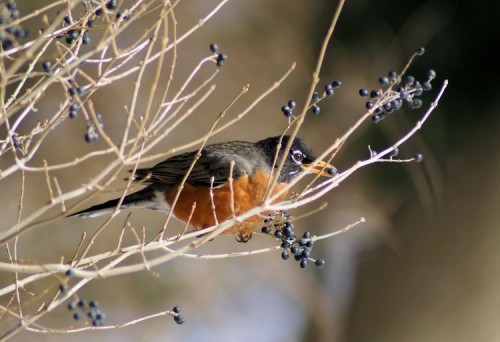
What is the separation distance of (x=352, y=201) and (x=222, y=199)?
3.71m

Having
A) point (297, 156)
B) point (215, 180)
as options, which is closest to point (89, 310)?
point (215, 180)

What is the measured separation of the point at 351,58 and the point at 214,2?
1.41 metres

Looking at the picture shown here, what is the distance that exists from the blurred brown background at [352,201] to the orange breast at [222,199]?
9.73 ft

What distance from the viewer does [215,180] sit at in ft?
12.2

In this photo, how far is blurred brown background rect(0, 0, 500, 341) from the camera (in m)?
6.28

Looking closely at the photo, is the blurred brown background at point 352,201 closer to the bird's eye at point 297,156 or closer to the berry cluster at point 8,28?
the bird's eye at point 297,156

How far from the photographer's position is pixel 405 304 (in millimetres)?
6504

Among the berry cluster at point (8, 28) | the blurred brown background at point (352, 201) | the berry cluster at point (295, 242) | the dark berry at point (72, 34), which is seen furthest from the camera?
the blurred brown background at point (352, 201)

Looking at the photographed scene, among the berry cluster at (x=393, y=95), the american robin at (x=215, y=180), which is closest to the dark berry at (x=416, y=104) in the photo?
the berry cluster at (x=393, y=95)

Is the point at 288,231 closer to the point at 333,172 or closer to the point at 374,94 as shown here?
the point at 333,172

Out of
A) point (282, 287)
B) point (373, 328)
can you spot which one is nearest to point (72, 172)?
point (282, 287)

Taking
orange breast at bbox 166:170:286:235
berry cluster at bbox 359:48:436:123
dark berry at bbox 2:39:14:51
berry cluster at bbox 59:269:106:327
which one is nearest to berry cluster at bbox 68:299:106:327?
berry cluster at bbox 59:269:106:327

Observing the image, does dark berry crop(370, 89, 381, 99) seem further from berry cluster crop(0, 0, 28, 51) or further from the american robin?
berry cluster crop(0, 0, 28, 51)

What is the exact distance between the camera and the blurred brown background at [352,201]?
6.28m
